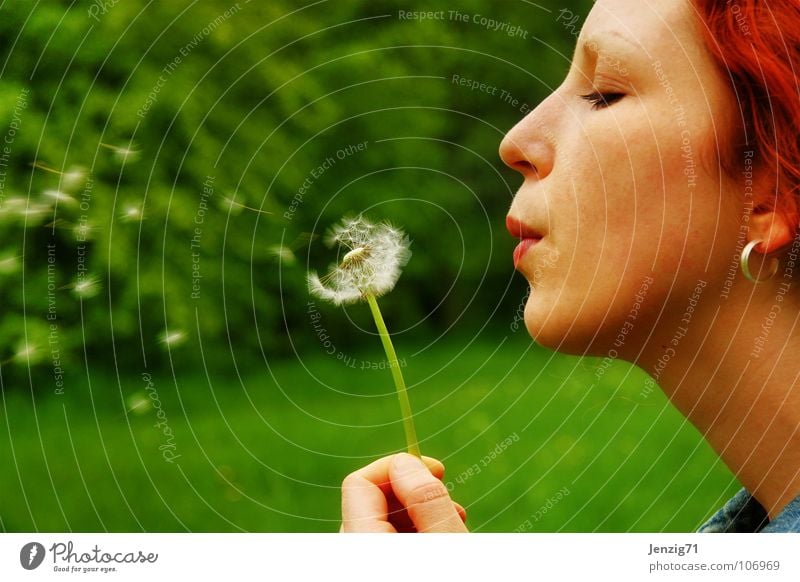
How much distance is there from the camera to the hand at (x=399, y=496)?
0.89 meters

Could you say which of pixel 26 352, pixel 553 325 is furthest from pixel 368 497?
pixel 26 352

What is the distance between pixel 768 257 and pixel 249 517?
1362 millimetres

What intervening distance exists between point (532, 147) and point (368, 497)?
0.36 metres

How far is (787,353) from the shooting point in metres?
0.90

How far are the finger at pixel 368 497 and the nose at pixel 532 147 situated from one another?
1.00 feet

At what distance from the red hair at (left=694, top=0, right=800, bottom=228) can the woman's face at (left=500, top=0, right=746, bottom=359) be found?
0.01 m

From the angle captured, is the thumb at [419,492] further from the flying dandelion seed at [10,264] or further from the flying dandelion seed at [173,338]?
the flying dandelion seed at [10,264]

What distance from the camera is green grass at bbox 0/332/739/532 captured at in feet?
6.57

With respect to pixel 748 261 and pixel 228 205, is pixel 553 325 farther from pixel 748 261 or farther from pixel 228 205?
pixel 228 205

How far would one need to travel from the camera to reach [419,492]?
2.91 ft
